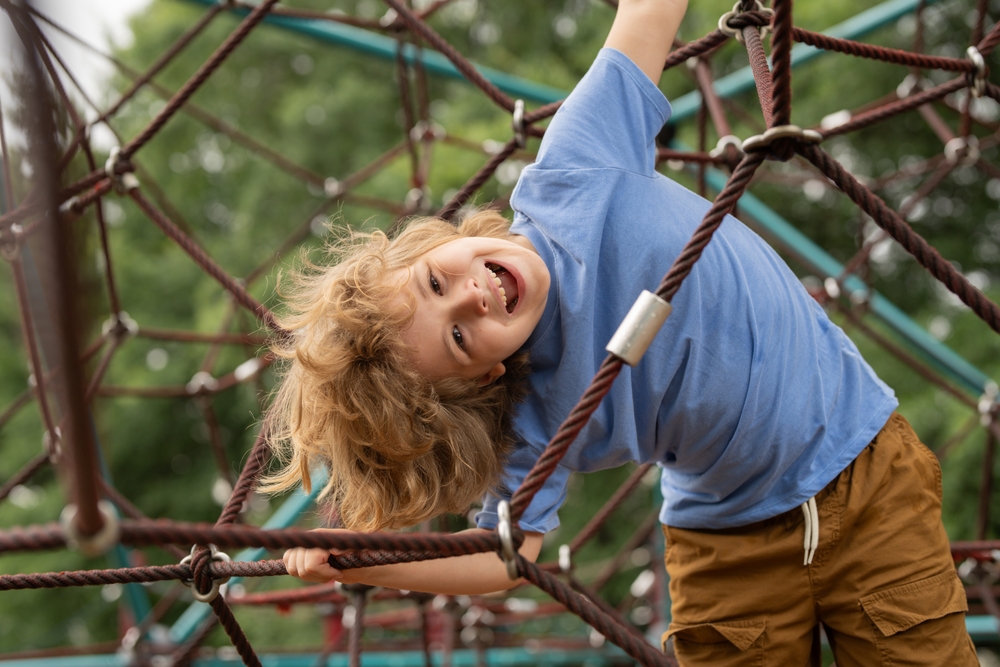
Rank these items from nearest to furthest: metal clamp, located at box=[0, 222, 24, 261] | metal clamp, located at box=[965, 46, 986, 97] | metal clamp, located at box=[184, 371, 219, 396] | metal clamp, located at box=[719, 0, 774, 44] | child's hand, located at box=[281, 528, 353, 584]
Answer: child's hand, located at box=[281, 528, 353, 584] → metal clamp, located at box=[719, 0, 774, 44] → metal clamp, located at box=[965, 46, 986, 97] → metal clamp, located at box=[0, 222, 24, 261] → metal clamp, located at box=[184, 371, 219, 396]

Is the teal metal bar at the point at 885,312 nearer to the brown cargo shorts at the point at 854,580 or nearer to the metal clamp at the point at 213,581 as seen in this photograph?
the brown cargo shorts at the point at 854,580

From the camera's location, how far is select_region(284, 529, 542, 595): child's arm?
0.73m

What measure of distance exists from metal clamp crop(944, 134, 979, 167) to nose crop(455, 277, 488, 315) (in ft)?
3.79

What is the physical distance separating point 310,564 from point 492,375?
209mm

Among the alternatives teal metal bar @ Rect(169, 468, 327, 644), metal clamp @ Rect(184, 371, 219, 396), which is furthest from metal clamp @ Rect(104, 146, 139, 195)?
metal clamp @ Rect(184, 371, 219, 396)

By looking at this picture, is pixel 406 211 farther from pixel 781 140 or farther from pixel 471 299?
pixel 781 140

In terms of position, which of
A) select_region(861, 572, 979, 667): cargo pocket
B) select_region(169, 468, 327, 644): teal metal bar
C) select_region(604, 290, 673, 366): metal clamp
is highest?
select_region(169, 468, 327, 644): teal metal bar

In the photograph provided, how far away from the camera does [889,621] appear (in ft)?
2.52

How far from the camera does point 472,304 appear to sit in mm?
695

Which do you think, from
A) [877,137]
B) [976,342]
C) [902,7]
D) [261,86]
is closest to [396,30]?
[902,7]

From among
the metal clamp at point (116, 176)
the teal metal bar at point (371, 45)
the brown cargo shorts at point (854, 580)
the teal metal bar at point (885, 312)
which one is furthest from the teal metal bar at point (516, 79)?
the brown cargo shorts at point (854, 580)

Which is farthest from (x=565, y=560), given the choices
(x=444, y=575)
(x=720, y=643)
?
(x=444, y=575)

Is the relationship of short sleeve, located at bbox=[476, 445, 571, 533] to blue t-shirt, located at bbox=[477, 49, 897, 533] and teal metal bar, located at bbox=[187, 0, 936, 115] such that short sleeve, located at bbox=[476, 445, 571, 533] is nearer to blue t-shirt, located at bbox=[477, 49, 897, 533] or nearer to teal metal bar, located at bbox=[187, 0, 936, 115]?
blue t-shirt, located at bbox=[477, 49, 897, 533]

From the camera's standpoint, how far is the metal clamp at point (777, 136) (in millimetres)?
607
